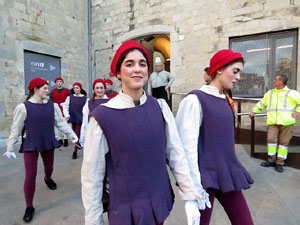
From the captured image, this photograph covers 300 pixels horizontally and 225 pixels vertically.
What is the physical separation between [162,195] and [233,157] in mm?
645

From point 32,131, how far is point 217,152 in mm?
2308

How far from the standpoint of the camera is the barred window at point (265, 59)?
598cm

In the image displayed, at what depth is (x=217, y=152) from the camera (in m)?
1.46

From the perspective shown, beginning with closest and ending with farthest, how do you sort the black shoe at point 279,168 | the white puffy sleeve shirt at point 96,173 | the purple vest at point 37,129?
the white puffy sleeve shirt at point 96,173 < the purple vest at point 37,129 < the black shoe at point 279,168

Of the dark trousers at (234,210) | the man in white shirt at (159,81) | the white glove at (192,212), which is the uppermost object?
the man in white shirt at (159,81)

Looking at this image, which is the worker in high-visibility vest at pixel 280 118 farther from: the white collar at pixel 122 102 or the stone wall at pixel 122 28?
the white collar at pixel 122 102

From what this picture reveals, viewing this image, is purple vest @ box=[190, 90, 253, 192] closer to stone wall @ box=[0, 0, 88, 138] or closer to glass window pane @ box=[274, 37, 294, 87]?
glass window pane @ box=[274, 37, 294, 87]

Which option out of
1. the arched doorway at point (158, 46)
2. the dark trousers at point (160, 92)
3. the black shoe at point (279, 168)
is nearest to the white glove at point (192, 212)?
the black shoe at point (279, 168)

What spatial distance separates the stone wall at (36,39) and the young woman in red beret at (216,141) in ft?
22.9

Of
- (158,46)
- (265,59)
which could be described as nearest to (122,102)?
(265,59)

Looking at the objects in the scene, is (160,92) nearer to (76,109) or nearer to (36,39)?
(76,109)

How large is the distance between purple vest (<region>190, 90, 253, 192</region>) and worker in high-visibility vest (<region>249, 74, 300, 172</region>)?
2.98 m

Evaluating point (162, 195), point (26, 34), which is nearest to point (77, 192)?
point (162, 195)

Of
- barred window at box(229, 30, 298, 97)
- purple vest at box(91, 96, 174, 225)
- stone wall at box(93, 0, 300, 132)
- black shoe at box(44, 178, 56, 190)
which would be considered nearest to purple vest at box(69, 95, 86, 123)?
black shoe at box(44, 178, 56, 190)
